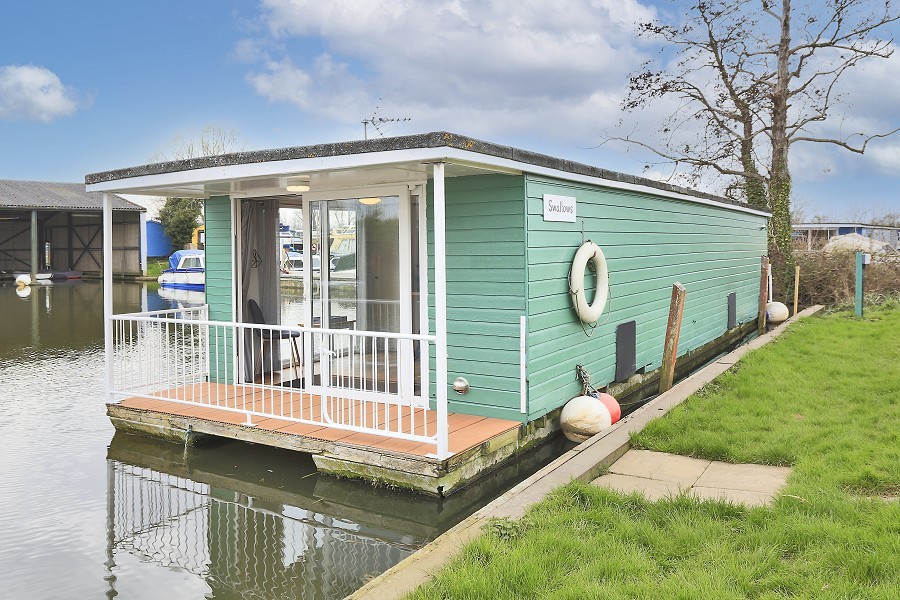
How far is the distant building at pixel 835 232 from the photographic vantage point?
1880cm

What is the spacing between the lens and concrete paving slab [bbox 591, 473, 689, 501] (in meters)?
4.17

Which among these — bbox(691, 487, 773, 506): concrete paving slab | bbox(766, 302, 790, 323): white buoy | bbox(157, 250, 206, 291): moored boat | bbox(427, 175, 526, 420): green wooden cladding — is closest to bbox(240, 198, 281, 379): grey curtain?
bbox(427, 175, 526, 420): green wooden cladding

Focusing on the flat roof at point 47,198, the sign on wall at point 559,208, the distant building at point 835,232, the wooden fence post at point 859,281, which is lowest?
the wooden fence post at point 859,281

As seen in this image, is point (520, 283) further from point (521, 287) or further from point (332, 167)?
point (332, 167)

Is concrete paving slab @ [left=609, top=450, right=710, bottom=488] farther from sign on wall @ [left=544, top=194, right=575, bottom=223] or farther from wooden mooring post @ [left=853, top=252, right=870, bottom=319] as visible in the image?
wooden mooring post @ [left=853, top=252, right=870, bottom=319]

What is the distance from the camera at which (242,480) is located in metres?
5.57

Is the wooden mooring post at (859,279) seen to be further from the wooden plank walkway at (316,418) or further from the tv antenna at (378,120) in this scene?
the tv antenna at (378,120)

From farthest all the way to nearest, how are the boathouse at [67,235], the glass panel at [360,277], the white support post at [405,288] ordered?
the boathouse at [67,235] → the glass panel at [360,277] → the white support post at [405,288]

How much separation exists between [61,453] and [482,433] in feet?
12.1

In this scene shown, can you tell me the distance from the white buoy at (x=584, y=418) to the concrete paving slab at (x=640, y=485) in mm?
1452

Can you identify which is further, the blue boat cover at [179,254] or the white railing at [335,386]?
the blue boat cover at [179,254]

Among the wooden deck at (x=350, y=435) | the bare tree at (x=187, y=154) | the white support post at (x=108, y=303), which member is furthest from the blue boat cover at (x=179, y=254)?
the wooden deck at (x=350, y=435)

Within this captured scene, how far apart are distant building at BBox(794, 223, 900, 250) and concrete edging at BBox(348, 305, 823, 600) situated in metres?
13.8

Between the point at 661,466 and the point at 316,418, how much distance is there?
2738 mm
